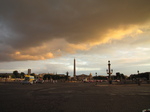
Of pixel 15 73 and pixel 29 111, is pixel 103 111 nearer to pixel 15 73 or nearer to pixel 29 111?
pixel 29 111

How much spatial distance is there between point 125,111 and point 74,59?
8713cm

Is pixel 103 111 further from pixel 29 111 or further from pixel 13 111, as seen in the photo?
pixel 13 111

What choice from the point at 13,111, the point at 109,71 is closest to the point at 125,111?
the point at 13,111

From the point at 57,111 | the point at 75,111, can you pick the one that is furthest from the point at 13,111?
the point at 75,111

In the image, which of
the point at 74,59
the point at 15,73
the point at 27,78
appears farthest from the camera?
the point at 15,73

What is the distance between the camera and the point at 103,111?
820cm

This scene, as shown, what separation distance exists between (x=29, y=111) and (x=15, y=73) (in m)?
182

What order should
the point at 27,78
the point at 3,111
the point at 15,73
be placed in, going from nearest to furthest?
the point at 3,111 < the point at 27,78 < the point at 15,73

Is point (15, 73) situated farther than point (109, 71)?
Yes

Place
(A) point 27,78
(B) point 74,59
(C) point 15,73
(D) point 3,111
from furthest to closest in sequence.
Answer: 1. (C) point 15,73
2. (B) point 74,59
3. (A) point 27,78
4. (D) point 3,111

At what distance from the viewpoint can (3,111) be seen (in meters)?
7.96

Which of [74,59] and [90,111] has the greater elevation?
[74,59]

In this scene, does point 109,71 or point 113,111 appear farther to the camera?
point 109,71

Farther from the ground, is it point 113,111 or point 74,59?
point 74,59
